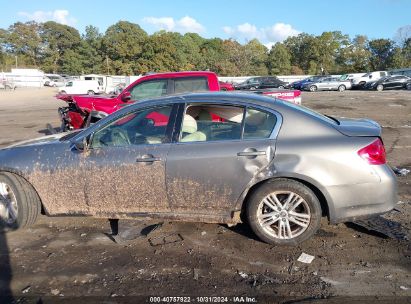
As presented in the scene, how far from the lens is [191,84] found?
822cm

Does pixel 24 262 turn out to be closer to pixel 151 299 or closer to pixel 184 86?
pixel 151 299

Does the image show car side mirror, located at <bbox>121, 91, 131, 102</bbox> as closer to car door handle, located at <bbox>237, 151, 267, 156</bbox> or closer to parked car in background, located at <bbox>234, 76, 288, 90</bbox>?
car door handle, located at <bbox>237, 151, 267, 156</bbox>

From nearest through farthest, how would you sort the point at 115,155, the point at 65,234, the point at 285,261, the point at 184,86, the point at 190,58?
1. the point at 285,261
2. the point at 115,155
3. the point at 65,234
4. the point at 184,86
5. the point at 190,58

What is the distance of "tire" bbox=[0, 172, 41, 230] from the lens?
13.8 feet

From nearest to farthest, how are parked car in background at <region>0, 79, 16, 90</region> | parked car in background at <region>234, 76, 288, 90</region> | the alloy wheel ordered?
the alloy wheel → parked car in background at <region>234, 76, 288, 90</region> → parked car in background at <region>0, 79, 16, 90</region>

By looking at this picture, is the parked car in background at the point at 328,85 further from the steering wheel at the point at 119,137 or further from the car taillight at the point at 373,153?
the steering wheel at the point at 119,137

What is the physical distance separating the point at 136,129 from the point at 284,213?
1806mm

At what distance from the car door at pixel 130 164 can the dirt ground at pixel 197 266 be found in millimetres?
457

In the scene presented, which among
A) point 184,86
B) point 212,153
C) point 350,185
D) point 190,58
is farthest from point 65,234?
point 190,58

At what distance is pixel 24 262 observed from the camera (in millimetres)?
3732

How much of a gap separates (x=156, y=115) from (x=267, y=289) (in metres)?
2.11

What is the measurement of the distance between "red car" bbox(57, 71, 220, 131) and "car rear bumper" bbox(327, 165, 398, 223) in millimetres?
4905

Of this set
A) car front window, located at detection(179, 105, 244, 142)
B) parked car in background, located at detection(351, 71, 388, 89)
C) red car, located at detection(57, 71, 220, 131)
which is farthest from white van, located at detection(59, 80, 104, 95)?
car front window, located at detection(179, 105, 244, 142)

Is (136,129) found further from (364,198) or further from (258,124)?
(364,198)
